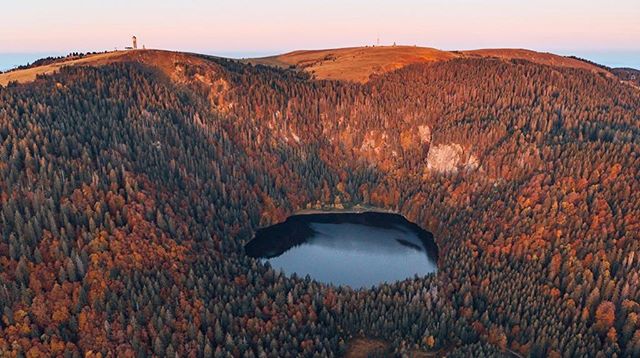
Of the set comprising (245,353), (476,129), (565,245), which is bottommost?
(245,353)

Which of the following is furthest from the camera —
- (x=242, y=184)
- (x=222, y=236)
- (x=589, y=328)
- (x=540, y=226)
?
(x=242, y=184)

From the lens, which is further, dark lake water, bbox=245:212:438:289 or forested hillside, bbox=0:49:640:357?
dark lake water, bbox=245:212:438:289

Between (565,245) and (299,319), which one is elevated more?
(565,245)

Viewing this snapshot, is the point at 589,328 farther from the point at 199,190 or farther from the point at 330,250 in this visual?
the point at 199,190

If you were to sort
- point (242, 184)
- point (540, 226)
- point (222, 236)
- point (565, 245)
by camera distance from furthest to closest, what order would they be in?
point (242, 184) → point (222, 236) → point (540, 226) → point (565, 245)

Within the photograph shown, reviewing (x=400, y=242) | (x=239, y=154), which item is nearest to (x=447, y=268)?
(x=400, y=242)

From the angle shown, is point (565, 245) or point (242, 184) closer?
point (565, 245)
